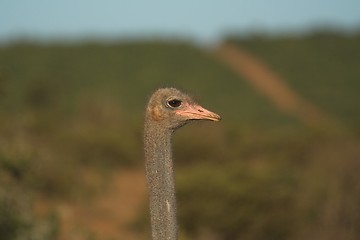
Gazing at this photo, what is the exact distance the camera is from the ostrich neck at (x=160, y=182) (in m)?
3.67

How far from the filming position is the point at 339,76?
6322 centimetres

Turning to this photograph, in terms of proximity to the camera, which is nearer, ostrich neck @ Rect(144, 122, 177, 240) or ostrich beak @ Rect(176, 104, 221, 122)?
ostrich neck @ Rect(144, 122, 177, 240)

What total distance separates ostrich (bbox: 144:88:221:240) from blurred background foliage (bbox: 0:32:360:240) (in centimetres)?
19

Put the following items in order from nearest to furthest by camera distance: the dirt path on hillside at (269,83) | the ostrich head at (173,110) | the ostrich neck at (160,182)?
the ostrich neck at (160,182) < the ostrich head at (173,110) < the dirt path on hillside at (269,83)

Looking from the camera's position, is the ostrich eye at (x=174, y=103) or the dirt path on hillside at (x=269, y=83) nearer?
the ostrich eye at (x=174, y=103)

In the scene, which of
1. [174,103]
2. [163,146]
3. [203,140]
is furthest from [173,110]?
[203,140]

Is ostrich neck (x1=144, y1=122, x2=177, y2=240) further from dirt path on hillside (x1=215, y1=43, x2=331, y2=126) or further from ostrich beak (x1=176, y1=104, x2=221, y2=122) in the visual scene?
dirt path on hillside (x1=215, y1=43, x2=331, y2=126)

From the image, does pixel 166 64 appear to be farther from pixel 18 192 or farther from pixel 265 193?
pixel 18 192

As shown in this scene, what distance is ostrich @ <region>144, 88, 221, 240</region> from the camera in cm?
368

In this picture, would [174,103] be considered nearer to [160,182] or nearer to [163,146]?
[163,146]

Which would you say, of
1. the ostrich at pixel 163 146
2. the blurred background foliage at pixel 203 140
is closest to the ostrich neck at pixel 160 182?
the ostrich at pixel 163 146

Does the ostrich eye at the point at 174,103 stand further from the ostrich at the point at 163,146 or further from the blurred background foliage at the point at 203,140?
the blurred background foliage at the point at 203,140

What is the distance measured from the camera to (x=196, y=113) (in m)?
Answer: 3.94

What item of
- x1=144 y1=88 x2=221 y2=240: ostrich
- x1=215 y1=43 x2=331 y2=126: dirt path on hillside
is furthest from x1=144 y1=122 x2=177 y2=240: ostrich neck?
x1=215 y1=43 x2=331 y2=126: dirt path on hillside
